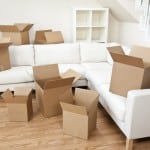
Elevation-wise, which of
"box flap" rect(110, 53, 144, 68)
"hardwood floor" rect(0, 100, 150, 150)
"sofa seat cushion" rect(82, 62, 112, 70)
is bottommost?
"hardwood floor" rect(0, 100, 150, 150)

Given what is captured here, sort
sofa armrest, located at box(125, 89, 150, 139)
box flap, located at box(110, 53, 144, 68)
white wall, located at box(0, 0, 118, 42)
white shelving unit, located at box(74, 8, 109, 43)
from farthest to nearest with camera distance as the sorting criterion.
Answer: white shelving unit, located at box(74, 8, 109, 43)
white wall, located at box(0, 0, 118, 42)
box flap, located at box(110, 53, 144, 68)
sofa armrest, located at box(125, 89, 150, 139)

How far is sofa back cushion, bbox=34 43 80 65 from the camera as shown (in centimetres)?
334

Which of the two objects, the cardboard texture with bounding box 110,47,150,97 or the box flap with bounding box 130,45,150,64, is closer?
the cardboard texture with bounding box 110,47,150,97

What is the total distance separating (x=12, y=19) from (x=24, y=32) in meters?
0.47

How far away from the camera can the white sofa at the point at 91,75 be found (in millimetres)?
1819

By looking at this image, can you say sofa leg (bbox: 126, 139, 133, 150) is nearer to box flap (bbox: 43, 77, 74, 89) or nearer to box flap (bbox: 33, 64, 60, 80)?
box flap (bbox: 43, 77, 74, 89)

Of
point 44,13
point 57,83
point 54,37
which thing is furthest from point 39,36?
point 57,83

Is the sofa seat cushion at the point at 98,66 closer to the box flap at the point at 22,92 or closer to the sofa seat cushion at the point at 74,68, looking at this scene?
the sofa seat cushion at the point at 74,68

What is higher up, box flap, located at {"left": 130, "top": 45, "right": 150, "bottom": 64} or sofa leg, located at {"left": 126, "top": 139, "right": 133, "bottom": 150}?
box flap, located at {"left": 130, "top": 45, "right": 150, "bottom": 64}

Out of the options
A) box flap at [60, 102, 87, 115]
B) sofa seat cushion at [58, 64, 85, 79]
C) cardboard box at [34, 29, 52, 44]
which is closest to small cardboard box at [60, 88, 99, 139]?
box flap at [60, 102, 87, 115]

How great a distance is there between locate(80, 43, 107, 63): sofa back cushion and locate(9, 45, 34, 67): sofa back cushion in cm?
86

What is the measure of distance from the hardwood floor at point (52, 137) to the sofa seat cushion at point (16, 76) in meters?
0.60

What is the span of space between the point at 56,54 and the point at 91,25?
38.4 inches

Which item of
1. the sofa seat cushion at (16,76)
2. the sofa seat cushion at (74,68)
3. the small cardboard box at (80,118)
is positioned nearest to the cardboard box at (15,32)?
the sofa seat cushion at (16,76)
